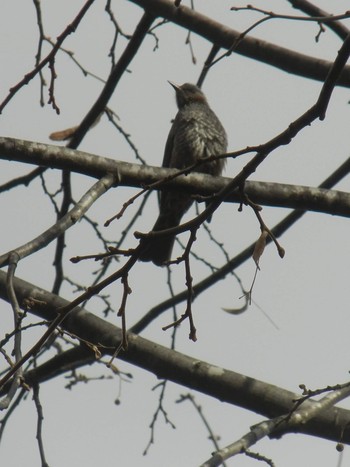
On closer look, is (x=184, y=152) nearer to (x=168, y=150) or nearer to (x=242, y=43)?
(x=168, y=150)

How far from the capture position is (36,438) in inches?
177

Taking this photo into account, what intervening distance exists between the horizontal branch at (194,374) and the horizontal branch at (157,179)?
66cm

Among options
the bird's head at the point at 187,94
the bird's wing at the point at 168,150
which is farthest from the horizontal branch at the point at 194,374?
the bird's head at the point at 187,94

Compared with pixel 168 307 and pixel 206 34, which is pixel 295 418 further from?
pixel 206 34

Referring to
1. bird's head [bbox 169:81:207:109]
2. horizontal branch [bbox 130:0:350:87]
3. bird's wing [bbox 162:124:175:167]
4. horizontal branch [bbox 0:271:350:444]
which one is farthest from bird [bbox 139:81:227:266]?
horizontal branch [bbox 0:271:350:444]

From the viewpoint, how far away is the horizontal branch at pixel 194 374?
4.16m

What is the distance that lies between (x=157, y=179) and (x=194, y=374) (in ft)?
3.17

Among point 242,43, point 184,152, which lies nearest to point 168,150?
point 184,152

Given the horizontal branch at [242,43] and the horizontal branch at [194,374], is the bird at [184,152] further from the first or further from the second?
the horizontal branch at [194,374]

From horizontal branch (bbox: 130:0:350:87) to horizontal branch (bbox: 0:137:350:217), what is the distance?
41.4 inches

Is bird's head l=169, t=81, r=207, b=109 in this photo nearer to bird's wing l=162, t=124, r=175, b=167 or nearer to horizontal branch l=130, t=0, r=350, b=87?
bird's wing l=162, t=124, r=175, b=167

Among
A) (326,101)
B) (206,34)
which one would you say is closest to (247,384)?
(326,101)

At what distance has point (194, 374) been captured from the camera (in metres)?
4.43

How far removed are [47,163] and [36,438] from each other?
4.52 feet
